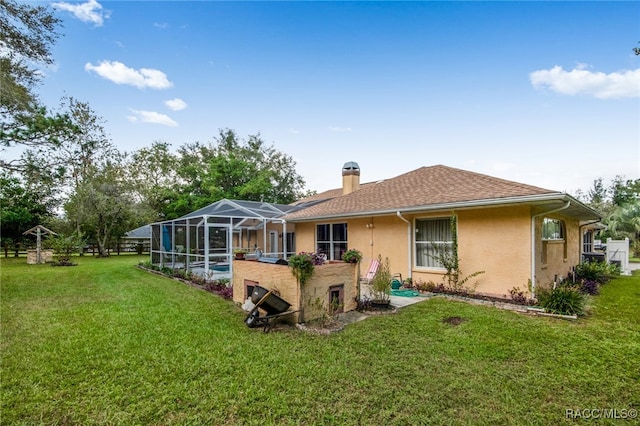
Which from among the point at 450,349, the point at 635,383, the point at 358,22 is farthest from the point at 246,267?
the point at 358,22

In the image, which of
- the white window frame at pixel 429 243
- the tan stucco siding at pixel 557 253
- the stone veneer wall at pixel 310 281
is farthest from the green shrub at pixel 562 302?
the stone veneer wall at pixel 310 281

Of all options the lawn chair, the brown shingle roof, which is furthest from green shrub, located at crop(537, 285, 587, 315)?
the lawn chair

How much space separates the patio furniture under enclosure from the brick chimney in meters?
3.61

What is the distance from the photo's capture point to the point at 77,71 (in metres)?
11.2

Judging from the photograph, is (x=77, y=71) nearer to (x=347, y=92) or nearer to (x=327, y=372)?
(x=347, y=92)

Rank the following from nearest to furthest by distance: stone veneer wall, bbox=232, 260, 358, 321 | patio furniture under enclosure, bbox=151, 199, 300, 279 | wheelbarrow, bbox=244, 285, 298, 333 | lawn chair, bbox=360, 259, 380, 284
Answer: wheelbarrow, bbox=244, 285, 298, 333 < stone veneer wall, bbox=232, 260, 358, 321 < lawn chair, bbox=360, 259, 380, 284 < patio furniture under enclosure, bbox=151, 199, 300, 279

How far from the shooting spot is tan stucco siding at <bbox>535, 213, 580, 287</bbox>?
7.60 metres

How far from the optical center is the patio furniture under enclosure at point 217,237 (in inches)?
449

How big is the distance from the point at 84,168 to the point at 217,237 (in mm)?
21157

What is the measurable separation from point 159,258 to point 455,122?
628 inches

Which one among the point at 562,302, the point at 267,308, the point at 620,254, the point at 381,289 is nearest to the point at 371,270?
the point at 381,289

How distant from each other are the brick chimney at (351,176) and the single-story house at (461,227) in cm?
282

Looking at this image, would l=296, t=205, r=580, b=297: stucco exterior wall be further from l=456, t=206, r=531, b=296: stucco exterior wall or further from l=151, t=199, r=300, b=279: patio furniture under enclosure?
l=151, t=199, r=300, b=279: patio furniture under enclosure

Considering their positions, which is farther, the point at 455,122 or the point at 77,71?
the point at 455,122
